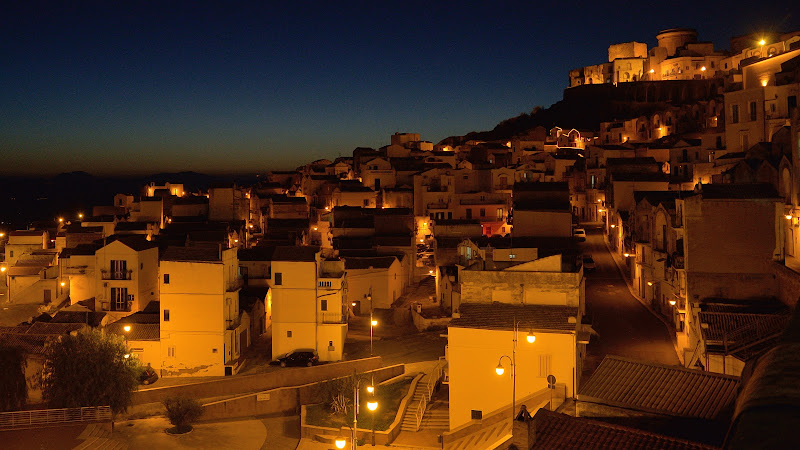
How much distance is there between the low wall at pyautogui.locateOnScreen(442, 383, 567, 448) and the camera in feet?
60.1

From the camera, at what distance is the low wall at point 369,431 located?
21.7m

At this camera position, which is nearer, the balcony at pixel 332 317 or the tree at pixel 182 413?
the tree at pixel 182 413

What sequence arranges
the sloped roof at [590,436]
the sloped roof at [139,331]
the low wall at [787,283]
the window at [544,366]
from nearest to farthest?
the sloped roof at [590,436] < the window at [544,366] < the low wall at [787,283] < the sloped roof at [139,331]

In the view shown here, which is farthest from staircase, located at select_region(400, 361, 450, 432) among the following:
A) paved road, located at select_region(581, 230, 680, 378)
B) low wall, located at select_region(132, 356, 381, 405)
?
paved road, located at select_region(581, 230, 680, 378)

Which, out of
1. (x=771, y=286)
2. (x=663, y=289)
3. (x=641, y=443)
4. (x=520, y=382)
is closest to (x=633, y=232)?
(x=663, y=289)

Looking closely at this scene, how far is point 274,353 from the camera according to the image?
100ft

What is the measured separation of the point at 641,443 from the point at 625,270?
25.3 metres

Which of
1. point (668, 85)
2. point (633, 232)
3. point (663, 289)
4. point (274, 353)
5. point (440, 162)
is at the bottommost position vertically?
point (274, 353)

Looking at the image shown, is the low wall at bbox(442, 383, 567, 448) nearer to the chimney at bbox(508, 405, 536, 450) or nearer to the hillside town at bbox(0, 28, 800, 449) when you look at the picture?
the hillside town at bbox(0, 28, 800, 449)

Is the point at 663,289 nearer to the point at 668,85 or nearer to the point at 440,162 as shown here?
the point at 440,162

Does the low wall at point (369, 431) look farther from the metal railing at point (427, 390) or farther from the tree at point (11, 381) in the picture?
the tree at point (11, 381)

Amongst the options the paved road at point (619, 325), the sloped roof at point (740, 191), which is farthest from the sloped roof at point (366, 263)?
the sloped roof at point (740, 191)

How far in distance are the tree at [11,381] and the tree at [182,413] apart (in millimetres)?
6415

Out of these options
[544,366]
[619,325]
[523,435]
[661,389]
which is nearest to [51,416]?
[544,366]
